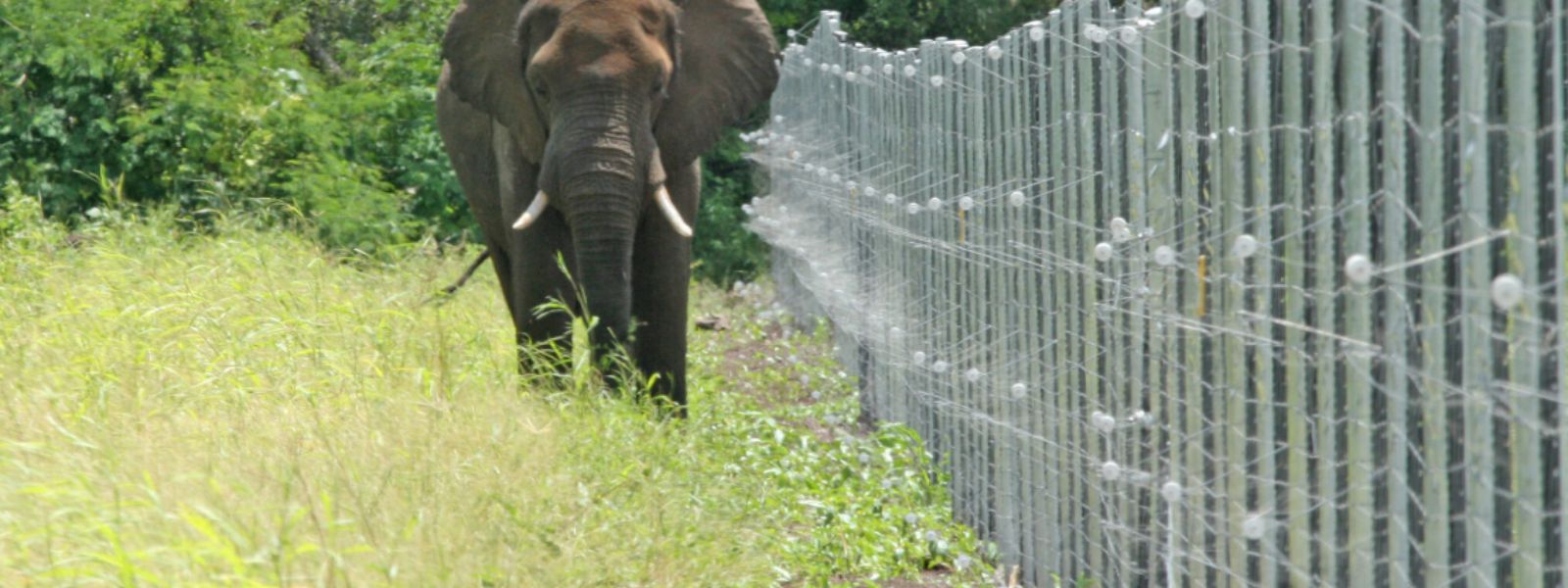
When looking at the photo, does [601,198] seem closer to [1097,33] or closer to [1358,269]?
[1097,33]

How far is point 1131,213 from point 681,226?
348 cm

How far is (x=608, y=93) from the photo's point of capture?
299 inches

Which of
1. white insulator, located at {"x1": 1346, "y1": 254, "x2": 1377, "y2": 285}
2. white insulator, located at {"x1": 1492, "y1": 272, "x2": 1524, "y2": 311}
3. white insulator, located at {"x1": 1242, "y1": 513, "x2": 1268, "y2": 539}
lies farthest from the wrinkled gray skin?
white insulator, located at {"x1": 1492, "y1": 272, "x2": 1524, "y2": 311}

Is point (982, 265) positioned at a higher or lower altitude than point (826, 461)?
higher

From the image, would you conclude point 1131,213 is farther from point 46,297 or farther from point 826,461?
point 46,297

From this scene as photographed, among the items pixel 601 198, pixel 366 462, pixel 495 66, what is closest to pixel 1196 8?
pixel 366 462

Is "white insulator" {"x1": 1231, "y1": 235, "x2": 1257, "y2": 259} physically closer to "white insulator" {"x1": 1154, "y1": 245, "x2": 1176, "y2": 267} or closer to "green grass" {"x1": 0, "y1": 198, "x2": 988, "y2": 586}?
"white insulator" {"x1": 1154, "y1": 245, "x2": 1176, "y2": 267}

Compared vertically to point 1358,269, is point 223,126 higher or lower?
lower

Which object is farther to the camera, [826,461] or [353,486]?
[826,461]

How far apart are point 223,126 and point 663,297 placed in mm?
7693

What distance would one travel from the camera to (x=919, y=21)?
1795cm

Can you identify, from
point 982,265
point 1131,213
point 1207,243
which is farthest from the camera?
point 982,265

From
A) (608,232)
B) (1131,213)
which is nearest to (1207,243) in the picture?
(1131,213)

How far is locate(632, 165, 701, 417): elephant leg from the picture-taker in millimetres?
8250
